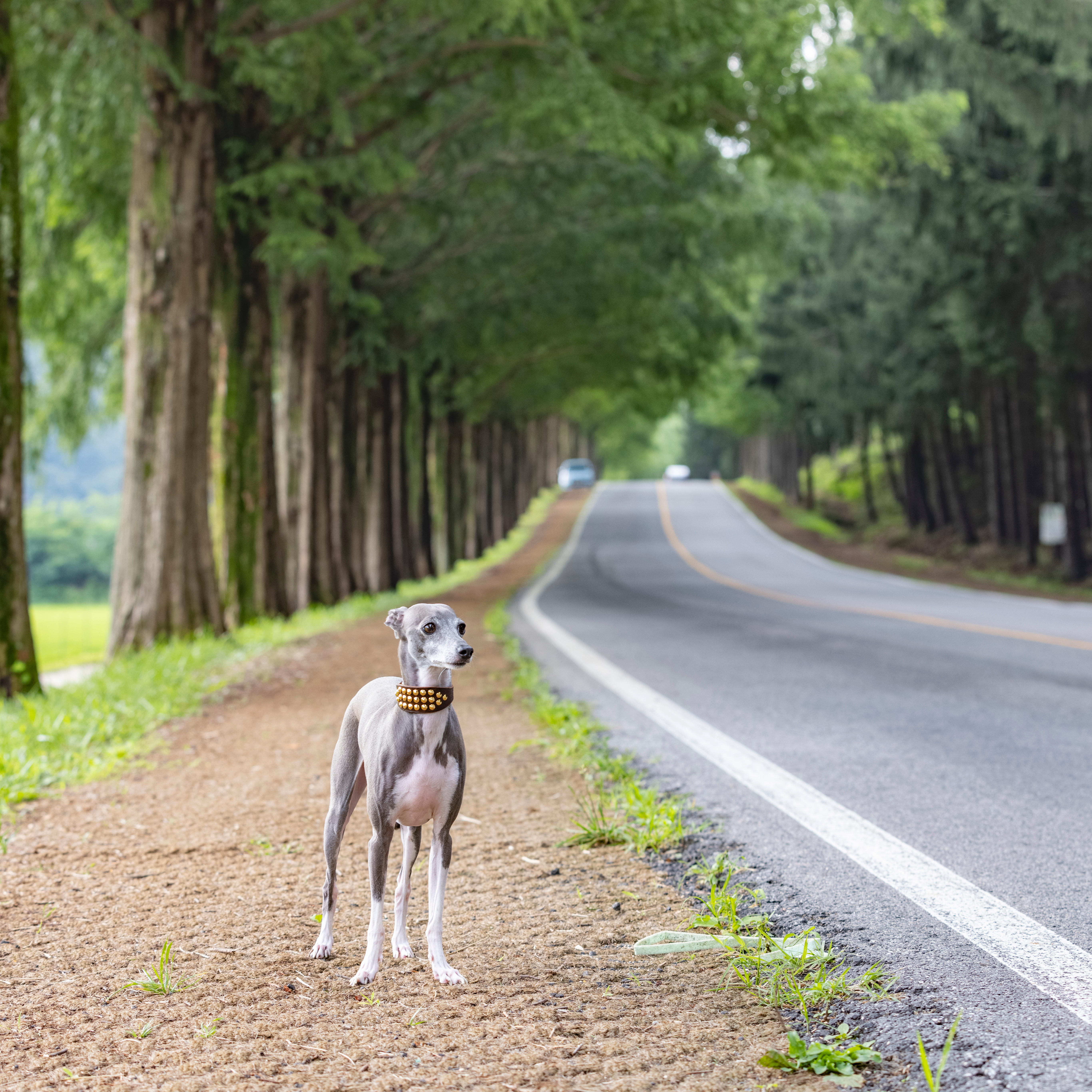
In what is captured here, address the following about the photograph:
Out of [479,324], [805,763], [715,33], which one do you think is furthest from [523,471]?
[805,763]

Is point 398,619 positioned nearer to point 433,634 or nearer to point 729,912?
point 433,634

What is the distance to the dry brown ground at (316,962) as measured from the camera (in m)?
2.69

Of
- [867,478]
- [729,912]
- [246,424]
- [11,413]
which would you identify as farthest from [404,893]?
[867,478]

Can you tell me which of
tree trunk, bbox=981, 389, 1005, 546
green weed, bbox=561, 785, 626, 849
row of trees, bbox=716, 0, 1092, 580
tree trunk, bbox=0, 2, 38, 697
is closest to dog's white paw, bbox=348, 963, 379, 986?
green weed, bbox=561, 785, 626, 849

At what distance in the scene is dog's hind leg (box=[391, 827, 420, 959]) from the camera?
126 inches

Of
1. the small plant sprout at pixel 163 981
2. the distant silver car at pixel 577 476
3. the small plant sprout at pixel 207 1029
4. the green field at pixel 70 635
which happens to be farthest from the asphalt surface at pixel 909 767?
the distant silver car at pixel 577 476

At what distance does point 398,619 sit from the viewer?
300cm

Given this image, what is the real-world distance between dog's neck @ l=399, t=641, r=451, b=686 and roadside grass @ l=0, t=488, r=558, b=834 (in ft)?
9.10

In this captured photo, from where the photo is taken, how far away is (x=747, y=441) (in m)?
90.5

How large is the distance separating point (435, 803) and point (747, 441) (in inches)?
3523

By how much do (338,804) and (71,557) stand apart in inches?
3335

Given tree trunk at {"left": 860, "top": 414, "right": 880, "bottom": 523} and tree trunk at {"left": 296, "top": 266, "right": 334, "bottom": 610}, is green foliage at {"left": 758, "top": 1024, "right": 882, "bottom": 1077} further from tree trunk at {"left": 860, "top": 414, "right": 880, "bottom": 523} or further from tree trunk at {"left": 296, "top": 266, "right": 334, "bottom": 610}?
tree trunk at {"left": 860, "top": 414, "right": 880, "bottom": 523}

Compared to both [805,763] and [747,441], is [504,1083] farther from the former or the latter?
[747,441]

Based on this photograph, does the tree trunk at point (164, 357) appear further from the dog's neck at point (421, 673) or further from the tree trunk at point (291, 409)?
the dog's neck at point (421, 673)
